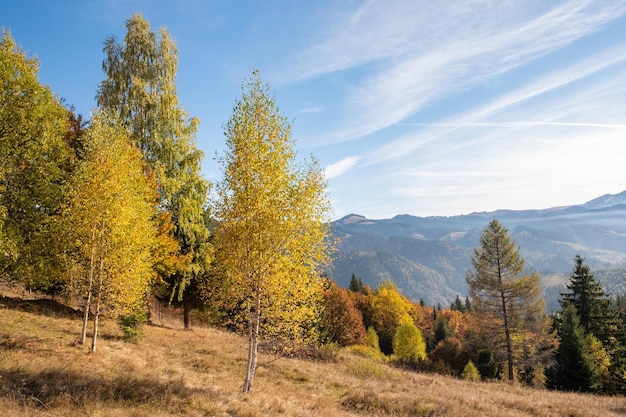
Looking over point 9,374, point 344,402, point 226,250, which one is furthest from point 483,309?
point 9,374

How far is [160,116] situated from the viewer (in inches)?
963

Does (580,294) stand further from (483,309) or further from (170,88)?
(170,88)

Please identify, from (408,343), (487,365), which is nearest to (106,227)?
(487,365)

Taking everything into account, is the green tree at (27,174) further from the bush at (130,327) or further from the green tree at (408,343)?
the green tree at (408,343)

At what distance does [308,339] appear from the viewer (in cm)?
1418

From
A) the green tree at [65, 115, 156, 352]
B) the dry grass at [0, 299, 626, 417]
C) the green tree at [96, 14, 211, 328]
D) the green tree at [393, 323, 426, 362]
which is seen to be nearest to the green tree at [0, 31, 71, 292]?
the green tree at [65, 115, 156, 352]

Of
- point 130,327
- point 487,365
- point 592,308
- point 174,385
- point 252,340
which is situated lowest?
point 487,365

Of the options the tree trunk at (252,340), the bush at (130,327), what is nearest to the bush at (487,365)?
the tree trunk at (252,340)

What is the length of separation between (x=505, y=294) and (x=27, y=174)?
130 feet

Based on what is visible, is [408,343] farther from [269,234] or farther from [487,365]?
[269,234]

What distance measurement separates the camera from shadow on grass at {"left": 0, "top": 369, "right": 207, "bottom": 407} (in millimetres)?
10062

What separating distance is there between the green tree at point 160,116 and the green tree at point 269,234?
10449mm

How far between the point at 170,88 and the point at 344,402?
2184 cm

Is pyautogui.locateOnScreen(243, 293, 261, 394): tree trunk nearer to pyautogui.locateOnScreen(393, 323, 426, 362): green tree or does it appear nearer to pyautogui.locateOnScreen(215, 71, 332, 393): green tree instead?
pyautogui.locateOnScreen(215, 71, 332, 393): green tree
